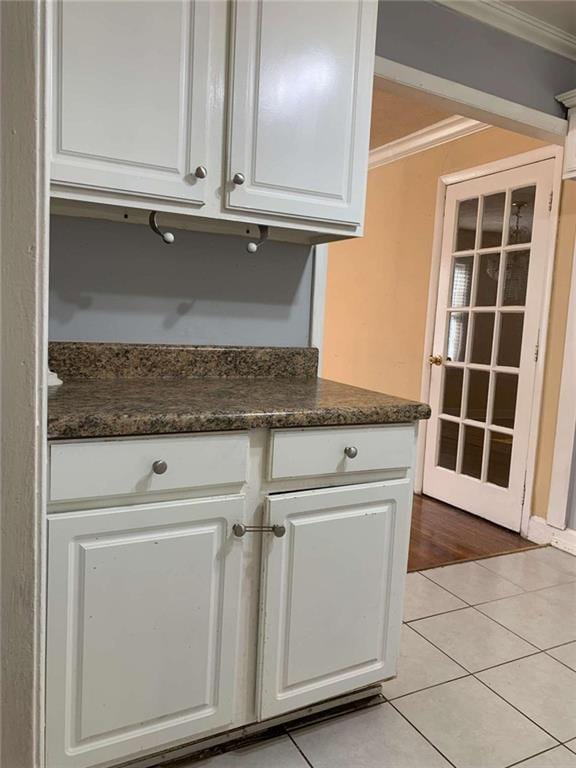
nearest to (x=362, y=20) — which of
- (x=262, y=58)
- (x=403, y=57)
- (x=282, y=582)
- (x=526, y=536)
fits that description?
(x=262, y=58)

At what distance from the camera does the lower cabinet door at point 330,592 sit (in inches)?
52.1

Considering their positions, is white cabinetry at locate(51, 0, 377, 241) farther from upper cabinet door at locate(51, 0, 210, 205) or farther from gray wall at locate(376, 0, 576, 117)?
gray wall at locate(376, 0, 576, 117)

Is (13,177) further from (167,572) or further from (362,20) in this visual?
(362,20)

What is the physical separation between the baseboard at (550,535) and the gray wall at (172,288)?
187 cm

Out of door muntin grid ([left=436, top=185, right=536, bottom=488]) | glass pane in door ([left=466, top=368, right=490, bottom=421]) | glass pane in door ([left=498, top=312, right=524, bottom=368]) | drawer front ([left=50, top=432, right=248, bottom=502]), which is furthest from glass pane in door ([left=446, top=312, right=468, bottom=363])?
drawer front ([left=50, top=432, right=248, bottom=502])

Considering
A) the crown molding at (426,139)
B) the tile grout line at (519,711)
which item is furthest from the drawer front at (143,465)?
the crown molding at (426,139)

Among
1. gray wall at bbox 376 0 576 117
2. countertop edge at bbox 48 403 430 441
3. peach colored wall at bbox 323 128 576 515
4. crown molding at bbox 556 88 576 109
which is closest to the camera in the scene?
countertop edge at bbox 48 403 430 441

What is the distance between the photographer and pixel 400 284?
4.01 m

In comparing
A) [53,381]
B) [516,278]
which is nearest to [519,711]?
[53,381]

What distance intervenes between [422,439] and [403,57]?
92.7 inches

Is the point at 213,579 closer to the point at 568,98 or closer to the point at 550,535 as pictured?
the point at 550,535

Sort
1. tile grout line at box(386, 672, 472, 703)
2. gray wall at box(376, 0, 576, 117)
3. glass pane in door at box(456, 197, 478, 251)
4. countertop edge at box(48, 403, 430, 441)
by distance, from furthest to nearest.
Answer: glass pane in door at box(456, 197, 478, 251) → gray wall at box(376, 0, 576, 117) → tile grout line at box(386, 672, 472, 703) → countertop edge at box(48, 403, 430, 441)

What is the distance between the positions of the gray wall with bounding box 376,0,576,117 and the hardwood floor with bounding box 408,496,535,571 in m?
2.11

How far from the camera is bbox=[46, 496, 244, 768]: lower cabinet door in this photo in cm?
111
